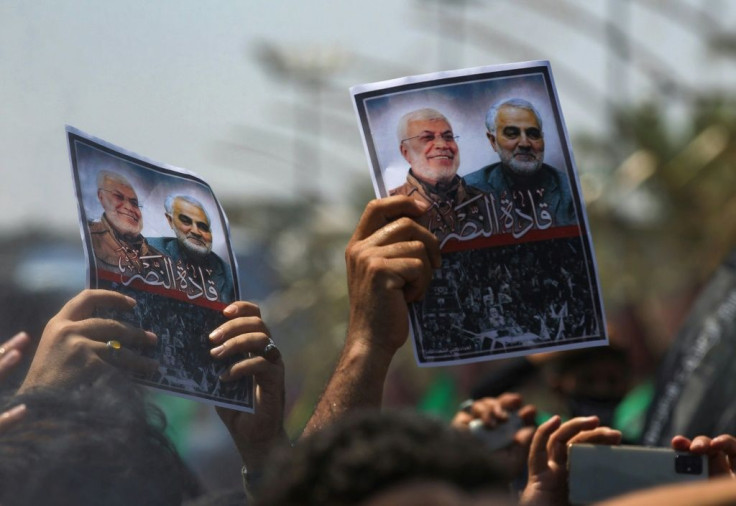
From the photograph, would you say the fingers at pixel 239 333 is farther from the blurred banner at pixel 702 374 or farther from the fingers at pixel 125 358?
the blurred banner at pixel 702 374

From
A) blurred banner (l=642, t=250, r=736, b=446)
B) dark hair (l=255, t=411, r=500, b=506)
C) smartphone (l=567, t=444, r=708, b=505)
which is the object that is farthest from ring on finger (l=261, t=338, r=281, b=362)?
blurred banner (l=642, t=250, r=736, b=446)

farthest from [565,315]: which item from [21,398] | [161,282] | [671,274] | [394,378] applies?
[671,274]

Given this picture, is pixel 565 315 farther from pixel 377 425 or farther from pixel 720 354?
pixel 720 354

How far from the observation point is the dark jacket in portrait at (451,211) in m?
2.68

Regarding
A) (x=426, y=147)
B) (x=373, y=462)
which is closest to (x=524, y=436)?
(x=426, y=147)

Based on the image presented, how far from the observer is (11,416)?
7.30ft

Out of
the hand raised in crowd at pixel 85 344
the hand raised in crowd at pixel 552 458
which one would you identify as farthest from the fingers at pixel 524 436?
the hand raised in crowd at pixel 85 344

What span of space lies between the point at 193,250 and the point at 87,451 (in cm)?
49

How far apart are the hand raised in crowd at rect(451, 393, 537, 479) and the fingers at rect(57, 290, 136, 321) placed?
1.31 meters

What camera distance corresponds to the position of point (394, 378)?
1633cm

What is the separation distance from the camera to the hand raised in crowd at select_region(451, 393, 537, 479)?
346cm

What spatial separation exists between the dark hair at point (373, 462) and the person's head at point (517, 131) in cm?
135

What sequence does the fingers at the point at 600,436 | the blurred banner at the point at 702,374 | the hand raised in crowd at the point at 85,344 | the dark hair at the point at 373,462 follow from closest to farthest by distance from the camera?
the dark hair at the point at 373,462 < the hand raised in crowd at the point at 85,344 < the fingers at the point at 600,436 < the blurred banner at the point at 702,374

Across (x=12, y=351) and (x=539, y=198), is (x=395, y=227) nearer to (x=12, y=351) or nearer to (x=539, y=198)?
(x=539, y=198)
